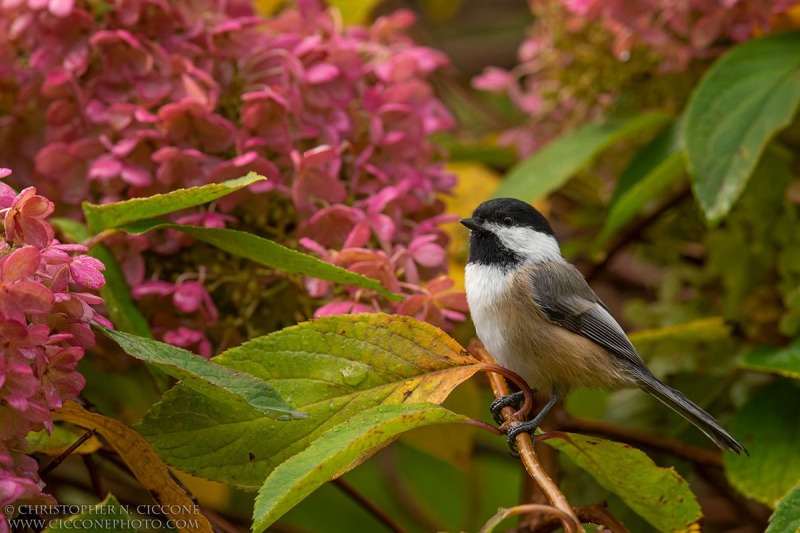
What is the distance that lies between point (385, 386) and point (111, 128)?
0.62 metres

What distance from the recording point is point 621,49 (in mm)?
1727

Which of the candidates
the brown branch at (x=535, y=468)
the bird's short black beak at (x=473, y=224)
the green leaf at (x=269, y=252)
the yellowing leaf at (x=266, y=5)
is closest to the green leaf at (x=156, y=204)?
the green leaf at (x=269, y=252)

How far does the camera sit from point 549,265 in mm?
1597

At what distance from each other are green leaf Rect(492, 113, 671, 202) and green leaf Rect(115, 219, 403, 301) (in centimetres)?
58

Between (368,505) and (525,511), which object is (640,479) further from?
(368,505)

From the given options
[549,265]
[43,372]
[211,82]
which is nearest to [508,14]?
[549,265]

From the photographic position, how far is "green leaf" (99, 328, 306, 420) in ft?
3.16

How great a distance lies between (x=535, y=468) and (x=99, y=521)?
460 millimetres

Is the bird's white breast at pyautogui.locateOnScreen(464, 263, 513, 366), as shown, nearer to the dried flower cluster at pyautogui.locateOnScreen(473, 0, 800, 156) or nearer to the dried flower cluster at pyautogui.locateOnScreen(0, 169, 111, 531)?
the dried flower cluster at pyautogui.locateOnScreen(473, 0, 800, 156)

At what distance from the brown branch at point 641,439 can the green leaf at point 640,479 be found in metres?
0.38

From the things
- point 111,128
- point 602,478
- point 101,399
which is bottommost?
point 101,399

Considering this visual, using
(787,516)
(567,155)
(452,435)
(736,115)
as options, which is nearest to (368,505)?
(452,435)

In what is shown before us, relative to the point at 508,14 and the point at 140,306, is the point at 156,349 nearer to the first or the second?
the point at 140,306

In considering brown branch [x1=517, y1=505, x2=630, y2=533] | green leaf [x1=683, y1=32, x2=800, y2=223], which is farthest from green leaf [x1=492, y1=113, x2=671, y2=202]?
brown branch [x1=517, y1=505, x2=630, y2=533]
